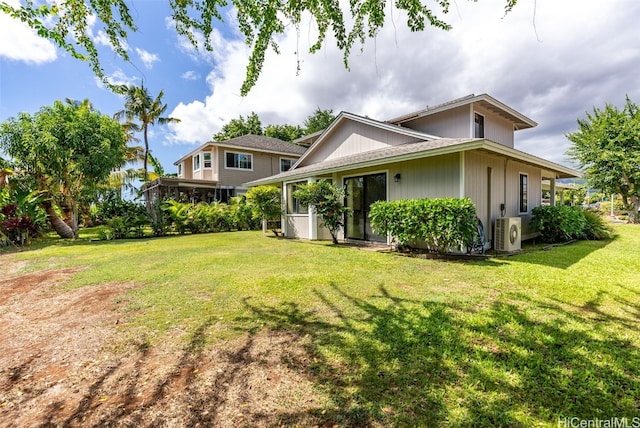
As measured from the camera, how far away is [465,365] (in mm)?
2521

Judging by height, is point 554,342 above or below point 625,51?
below

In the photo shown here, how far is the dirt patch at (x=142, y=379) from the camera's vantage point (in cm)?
203

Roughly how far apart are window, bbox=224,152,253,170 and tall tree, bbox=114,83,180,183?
8.53 metres

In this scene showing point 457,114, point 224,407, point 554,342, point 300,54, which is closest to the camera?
point 224,407

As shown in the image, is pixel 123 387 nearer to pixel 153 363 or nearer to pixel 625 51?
pixel 153 363

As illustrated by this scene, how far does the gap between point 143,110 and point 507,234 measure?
90.2 ft

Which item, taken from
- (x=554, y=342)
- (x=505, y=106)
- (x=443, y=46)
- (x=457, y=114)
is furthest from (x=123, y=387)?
(x=505, y=106)

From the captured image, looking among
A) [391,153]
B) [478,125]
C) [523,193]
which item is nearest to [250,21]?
[391,153]

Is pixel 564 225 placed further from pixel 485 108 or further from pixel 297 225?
pixel 297 225

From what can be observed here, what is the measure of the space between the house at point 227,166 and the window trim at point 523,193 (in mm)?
16901

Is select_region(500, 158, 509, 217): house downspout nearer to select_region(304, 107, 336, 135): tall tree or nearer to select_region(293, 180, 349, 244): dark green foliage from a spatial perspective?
select_region(293, 180, 349, 244): dark green foliage

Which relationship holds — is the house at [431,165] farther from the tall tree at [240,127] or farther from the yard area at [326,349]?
the tall tree at [240,127]

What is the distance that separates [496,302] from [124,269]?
24.8 feet

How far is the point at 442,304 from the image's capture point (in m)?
3.96
